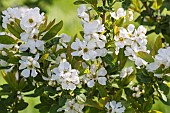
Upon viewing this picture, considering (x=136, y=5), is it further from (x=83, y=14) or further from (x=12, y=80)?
(x=12, y=80)

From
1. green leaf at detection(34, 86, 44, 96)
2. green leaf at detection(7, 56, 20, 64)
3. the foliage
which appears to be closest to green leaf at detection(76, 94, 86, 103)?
the foliage

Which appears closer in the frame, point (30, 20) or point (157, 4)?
point (30, 20)

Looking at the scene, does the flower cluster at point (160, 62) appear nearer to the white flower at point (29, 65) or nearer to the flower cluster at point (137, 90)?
the flower cluster at point (137, 90)

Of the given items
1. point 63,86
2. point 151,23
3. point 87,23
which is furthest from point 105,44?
point 151,23

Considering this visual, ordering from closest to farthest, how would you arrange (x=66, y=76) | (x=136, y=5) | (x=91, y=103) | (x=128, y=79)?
1. (x=66, y=76)
2. (x=91, y=103)
3. (x=128, y=79)
4. (x=136, y=5)

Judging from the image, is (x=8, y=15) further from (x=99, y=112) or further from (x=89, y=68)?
(x=99, y=112)

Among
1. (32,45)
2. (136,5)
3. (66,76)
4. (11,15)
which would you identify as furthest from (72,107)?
(136,5)
